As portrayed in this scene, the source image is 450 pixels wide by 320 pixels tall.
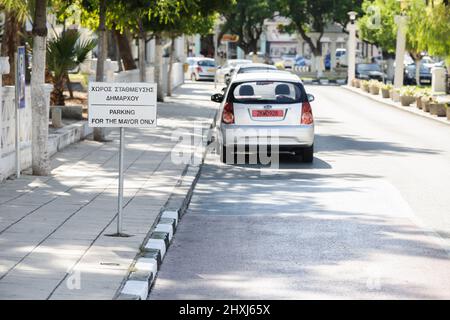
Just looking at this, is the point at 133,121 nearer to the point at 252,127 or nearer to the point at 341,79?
the point at 252,127

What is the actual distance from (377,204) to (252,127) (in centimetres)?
530

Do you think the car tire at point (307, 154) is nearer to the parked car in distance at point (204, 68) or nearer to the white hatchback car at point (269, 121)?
the white hatchback car at point (269, 121)

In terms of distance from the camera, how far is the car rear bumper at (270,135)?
19.0 meters

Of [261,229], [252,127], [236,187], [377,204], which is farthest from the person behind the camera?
[252,127]

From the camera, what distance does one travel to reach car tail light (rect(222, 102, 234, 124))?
19.2 metres

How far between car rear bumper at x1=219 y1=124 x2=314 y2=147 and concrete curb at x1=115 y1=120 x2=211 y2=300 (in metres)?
3.14

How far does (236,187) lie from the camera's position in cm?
1598

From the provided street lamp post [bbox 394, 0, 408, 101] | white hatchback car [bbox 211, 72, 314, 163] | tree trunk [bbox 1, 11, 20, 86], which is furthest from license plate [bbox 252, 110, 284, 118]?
street lamp post [bbox 394, 0, 408, 101]

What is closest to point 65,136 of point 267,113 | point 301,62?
point 267,113

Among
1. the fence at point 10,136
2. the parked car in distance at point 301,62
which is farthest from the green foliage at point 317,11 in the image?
the fence at point 10,136

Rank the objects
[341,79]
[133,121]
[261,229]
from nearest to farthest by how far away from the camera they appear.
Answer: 1. [133,121]
2. [261,229]
3. [341,79]

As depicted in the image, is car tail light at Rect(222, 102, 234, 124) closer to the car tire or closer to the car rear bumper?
the car rear bumper
